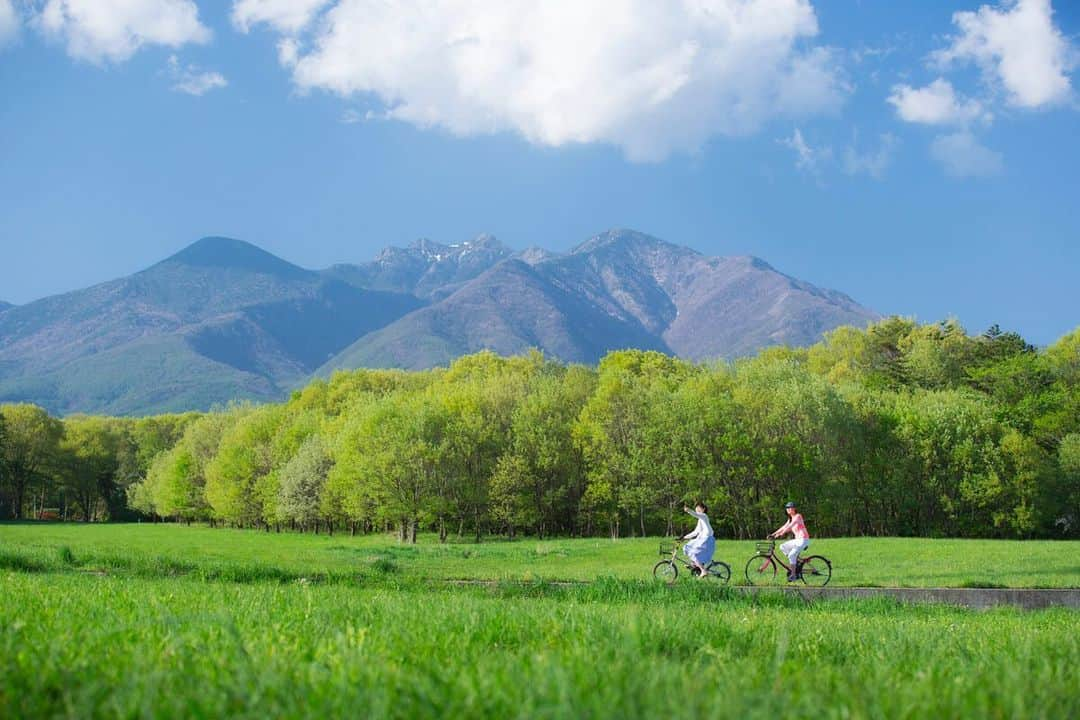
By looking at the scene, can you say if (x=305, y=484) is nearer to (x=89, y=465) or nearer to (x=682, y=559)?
(x=682, y=559)

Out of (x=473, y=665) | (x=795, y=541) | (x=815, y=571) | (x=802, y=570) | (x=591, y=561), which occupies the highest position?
(x=473, y=665)

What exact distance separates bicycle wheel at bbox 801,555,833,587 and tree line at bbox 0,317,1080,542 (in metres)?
35.0

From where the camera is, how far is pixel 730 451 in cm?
6350

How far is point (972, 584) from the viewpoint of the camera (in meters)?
23.7

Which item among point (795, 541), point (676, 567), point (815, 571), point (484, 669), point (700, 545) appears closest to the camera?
point (484, 669)

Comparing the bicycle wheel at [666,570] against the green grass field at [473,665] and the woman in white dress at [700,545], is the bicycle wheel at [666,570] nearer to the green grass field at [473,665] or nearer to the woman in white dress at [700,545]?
the woman in white dress at [700,545]

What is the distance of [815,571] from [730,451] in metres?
36.8

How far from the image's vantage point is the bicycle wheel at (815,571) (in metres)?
26.5

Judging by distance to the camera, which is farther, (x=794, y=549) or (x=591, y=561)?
(x=591, y=561)

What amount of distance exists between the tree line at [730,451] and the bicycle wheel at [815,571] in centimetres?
3503

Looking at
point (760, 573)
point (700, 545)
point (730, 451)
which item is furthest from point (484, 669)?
point (730, 451)

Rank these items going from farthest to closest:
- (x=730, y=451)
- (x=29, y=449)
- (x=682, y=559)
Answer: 1. (x=29, y=449)
2. (x=730, y=451)
3. (x=682, y=559)

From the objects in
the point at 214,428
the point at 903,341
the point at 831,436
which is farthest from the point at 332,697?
the point at 214,428

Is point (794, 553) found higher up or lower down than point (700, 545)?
lower down
